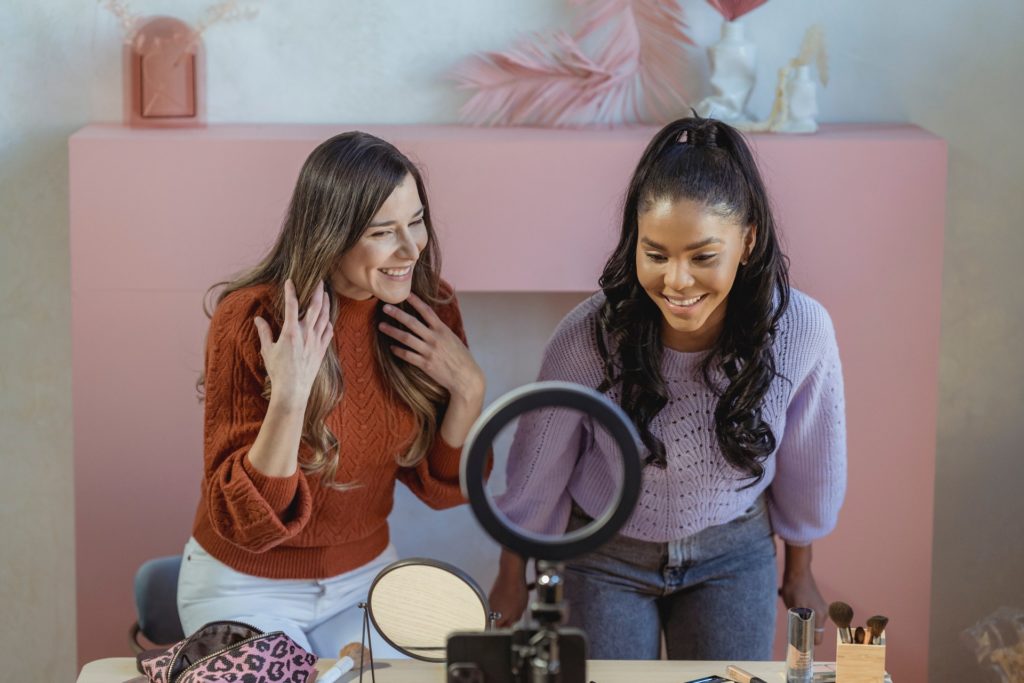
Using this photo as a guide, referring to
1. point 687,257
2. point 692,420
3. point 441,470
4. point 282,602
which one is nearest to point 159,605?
point 282,602

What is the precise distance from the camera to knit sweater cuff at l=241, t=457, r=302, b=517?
1.61 meters

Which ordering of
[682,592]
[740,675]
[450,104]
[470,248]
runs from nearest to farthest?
[740,675] < [682,592] < [470,248] < [450,104]

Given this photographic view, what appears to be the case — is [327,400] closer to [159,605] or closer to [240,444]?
[240,444]

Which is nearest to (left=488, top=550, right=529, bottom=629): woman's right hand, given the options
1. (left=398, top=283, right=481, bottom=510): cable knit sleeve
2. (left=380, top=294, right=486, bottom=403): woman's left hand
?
(left=398, top=283, right=481, bottom=510): cable knit sleeve

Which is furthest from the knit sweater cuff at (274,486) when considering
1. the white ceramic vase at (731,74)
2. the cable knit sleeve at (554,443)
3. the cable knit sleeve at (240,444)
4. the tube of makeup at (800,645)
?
the white ceramic vase at (731,74)

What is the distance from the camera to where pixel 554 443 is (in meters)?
1.64

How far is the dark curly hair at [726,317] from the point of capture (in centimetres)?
155

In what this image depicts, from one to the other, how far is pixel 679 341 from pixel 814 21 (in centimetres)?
87

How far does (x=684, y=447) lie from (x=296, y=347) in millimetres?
520

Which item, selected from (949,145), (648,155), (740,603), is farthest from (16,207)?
(949,145)

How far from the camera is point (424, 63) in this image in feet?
7.25

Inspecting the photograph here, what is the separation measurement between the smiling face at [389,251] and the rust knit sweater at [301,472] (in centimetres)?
8

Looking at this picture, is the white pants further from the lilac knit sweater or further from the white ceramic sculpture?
the white ceramic sculpture

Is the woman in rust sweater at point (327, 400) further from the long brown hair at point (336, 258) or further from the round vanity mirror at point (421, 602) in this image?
the round vanity mirror at point (421, 602)
